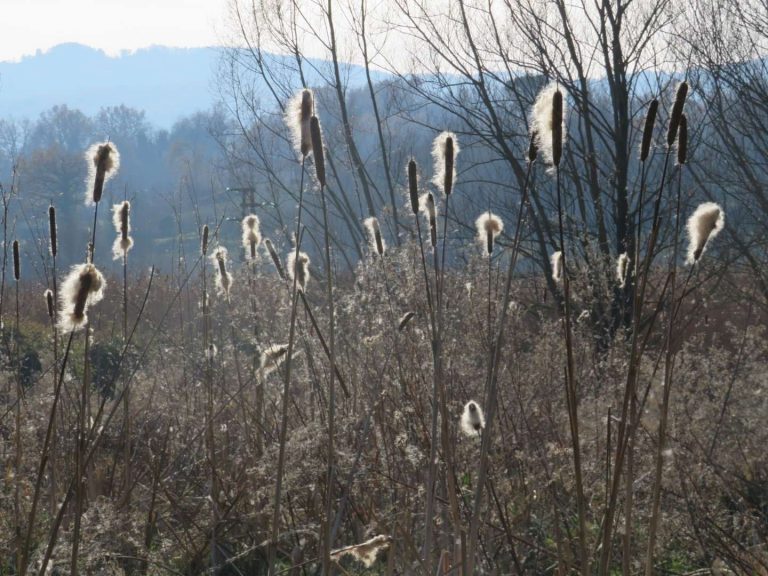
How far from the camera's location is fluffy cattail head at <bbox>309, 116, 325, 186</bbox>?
1.40 m

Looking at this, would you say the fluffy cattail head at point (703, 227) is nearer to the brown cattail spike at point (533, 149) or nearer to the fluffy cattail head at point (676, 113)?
the fluffy cattail head at point (676, 113)

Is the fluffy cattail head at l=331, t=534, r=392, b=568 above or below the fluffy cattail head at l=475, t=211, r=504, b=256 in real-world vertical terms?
below

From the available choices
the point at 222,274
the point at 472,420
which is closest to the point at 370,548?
the point at 472,420

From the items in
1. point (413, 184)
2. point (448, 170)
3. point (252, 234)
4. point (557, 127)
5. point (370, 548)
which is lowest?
point (370, 548)

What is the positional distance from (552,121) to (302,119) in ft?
1.32

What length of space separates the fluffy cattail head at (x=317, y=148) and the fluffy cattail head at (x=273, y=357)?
44.7 inches

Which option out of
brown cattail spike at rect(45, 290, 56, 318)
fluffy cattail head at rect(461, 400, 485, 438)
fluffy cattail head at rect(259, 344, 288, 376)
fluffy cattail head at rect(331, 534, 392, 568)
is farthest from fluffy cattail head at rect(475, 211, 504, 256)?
brown cattail spike at rect(45, 290, 56, 318)

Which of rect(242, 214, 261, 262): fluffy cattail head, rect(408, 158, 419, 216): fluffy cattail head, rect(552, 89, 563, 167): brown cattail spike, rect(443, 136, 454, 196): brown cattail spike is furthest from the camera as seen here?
rect(242, 214, 261, 262): fluffy cattail head

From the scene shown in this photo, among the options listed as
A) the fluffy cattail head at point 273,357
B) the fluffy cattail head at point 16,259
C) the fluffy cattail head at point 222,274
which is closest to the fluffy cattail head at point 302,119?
the fluffy cattail head at point 16,259

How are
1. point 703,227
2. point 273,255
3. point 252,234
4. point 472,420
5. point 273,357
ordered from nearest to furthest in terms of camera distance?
point 703,227 → point 472,420 → point 273,357 → point 273,255 → point 252,234

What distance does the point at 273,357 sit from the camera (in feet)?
8.29

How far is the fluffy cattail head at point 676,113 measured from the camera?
1.43m

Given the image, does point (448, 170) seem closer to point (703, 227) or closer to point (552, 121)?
point (552, 121)

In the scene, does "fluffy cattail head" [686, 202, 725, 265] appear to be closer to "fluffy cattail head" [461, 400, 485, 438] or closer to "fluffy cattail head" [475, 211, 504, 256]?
"fluffy cattail head" [475, 211, 504, 256]
